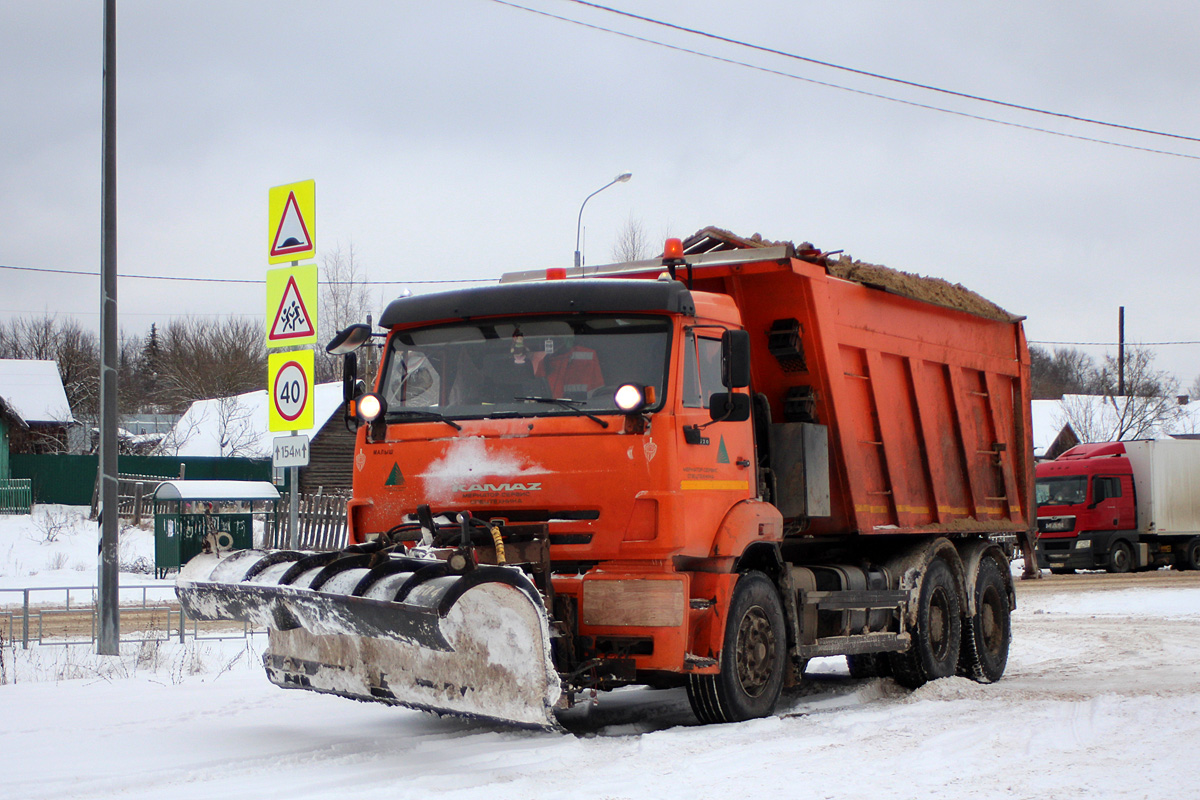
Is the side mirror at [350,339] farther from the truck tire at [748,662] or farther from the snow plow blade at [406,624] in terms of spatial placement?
the truck tire at [748,662]

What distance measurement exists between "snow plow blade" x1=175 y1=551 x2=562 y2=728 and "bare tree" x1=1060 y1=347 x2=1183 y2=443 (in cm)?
5183

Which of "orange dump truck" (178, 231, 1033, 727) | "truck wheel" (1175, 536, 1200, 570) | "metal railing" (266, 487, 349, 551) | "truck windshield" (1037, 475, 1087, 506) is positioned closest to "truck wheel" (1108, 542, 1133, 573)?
"truck windshield" (1037, 475, 1087, 506)

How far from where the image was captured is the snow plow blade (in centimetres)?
659

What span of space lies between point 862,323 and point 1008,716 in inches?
128

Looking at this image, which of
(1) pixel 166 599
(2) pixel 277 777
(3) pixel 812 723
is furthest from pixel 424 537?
(1) pixel 166 599

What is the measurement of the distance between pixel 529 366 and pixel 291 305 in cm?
453

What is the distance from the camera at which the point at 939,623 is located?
11.3m

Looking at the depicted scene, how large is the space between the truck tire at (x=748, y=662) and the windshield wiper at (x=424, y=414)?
209 cm

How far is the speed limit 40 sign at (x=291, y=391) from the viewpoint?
11422 millimetres

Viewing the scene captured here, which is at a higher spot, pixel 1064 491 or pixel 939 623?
pixel 1064 491

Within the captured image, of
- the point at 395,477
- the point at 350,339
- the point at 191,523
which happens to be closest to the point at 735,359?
the point at 395,477

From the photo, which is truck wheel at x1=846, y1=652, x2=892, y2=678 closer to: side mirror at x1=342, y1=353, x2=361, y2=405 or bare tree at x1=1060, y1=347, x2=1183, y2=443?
side mirror at x1=342, y1=353, x2=361, y2=405

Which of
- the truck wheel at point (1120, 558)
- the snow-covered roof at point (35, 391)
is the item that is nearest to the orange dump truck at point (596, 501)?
Answer: the truck wheel at point (1120, 558)

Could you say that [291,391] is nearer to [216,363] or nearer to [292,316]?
[292,316]
